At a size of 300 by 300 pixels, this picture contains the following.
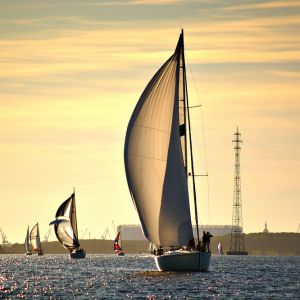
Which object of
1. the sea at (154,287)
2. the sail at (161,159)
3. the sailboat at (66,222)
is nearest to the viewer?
the sea at (154,287)

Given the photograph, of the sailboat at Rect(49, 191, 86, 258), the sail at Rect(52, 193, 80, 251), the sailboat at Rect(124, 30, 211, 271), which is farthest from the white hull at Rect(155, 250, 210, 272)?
the sail at Rect(52, 193, 80, 251)

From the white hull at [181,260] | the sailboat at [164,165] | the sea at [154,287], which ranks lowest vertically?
the sea at [154,287]

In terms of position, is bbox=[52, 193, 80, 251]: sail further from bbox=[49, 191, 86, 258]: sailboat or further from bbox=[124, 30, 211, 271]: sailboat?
bbox=[124, 30, 211, 271]: sailboat

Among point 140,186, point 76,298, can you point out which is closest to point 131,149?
point 140,186

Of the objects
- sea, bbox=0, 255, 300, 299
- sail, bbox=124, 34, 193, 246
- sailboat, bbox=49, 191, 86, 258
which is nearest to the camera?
sea, bbox=0, 255, 300, 299

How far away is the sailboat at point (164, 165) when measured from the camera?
9594 cm

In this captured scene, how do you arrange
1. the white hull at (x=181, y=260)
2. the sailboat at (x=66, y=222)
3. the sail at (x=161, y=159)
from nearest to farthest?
the sail at (x=161, y=159) < the white hull at (x=181, y=260) < the sailboat at (x=66, y=222)

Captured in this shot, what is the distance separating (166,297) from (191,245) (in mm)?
18775

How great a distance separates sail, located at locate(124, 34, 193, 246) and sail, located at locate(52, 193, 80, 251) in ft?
307

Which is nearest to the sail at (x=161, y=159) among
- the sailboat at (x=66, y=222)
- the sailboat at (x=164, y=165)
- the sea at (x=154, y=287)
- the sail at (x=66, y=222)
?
the sailboat at (x=164, y=165)

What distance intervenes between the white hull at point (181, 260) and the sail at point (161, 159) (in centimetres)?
107

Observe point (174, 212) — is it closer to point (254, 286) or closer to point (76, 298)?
point (254, 286)

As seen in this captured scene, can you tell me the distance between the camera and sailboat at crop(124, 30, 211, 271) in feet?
315

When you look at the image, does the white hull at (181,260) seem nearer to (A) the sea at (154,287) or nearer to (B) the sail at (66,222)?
(A) the sea at (154,287)
